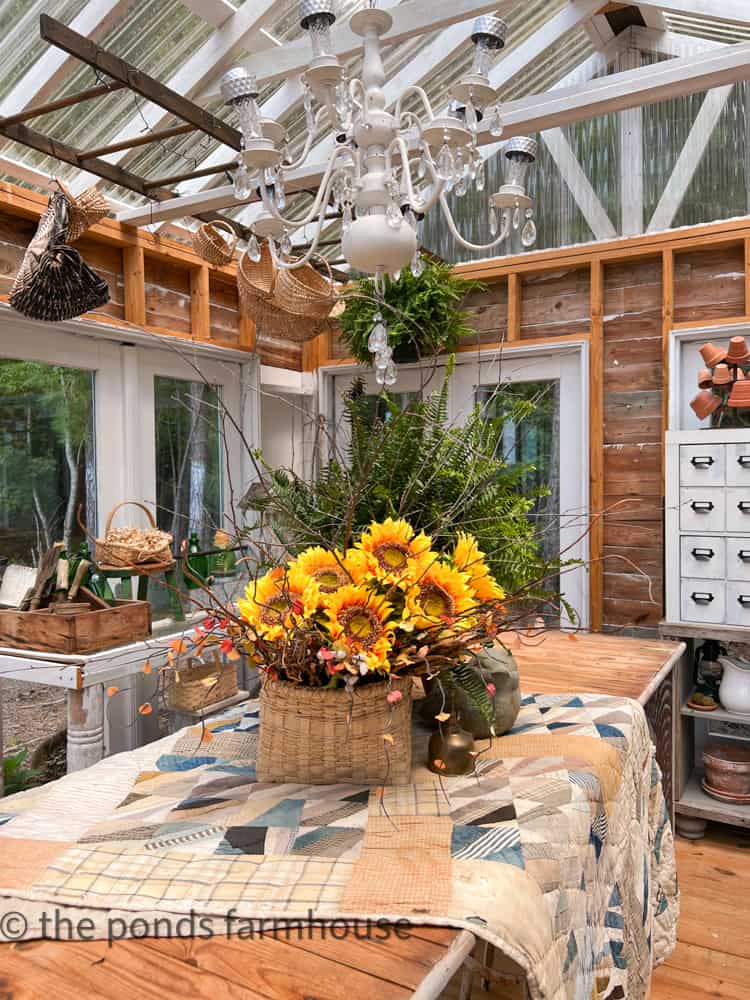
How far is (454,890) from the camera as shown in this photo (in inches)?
33.0

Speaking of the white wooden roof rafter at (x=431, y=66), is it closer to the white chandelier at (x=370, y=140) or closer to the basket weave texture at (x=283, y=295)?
the basket weave texture at (x=283, y=295)

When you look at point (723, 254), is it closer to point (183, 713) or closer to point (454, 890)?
point (183, 713)

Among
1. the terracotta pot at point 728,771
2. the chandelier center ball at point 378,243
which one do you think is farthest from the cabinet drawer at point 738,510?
the chandelier center ball at point 378,243

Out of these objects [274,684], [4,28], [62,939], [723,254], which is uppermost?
[4,28]

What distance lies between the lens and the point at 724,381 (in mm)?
2754

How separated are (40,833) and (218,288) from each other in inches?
116

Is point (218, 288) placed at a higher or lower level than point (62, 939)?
higher

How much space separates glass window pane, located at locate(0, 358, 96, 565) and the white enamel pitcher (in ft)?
7.98

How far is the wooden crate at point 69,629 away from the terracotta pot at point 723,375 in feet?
6.99

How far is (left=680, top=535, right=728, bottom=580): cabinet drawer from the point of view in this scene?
276 centimetres

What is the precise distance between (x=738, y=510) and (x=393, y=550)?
2022 millimetres

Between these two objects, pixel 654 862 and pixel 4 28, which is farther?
pixel 4 28

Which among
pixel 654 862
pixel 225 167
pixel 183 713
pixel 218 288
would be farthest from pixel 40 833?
pixel 218 288

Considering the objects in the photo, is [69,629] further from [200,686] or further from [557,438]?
[557,438]
